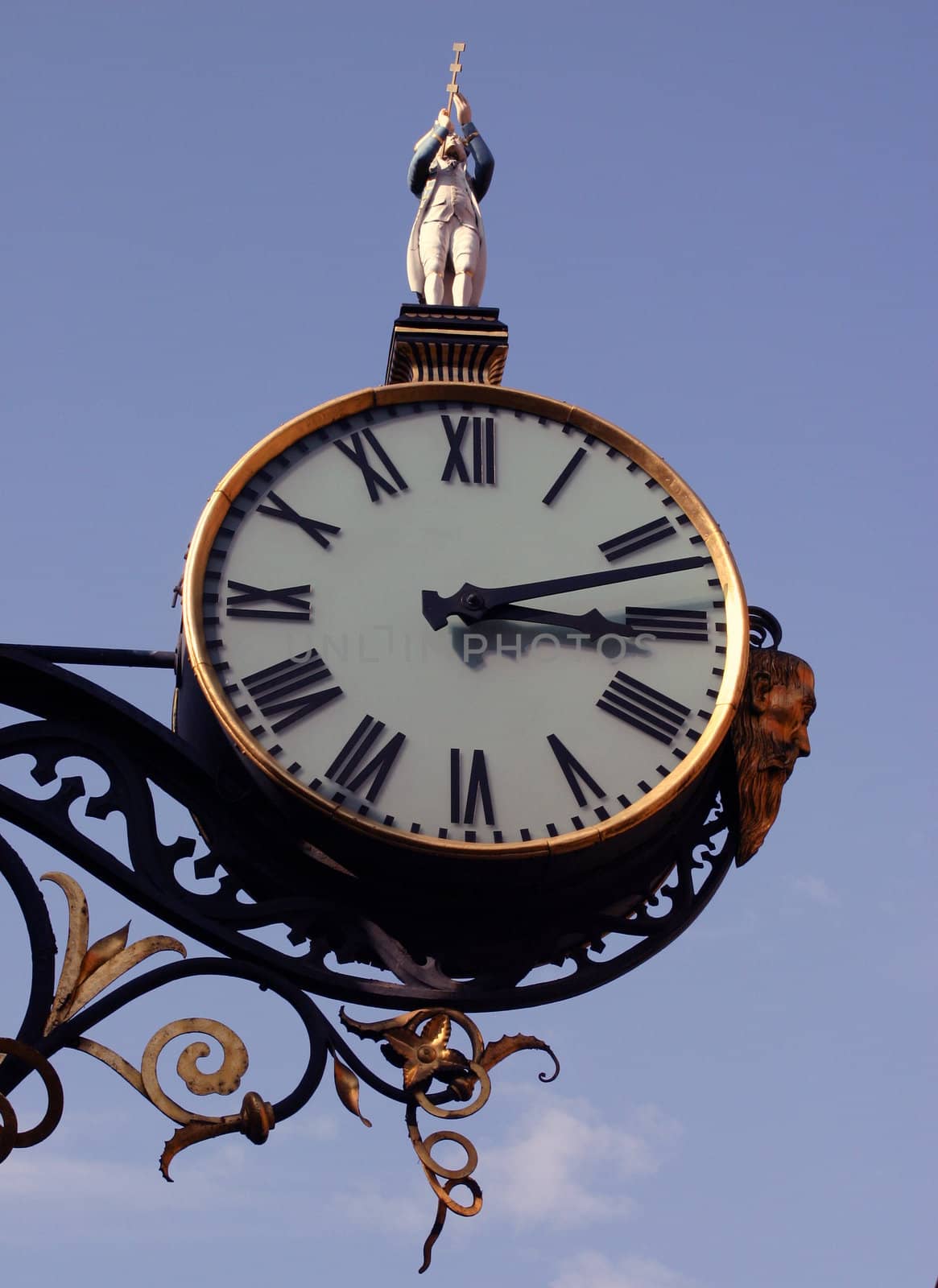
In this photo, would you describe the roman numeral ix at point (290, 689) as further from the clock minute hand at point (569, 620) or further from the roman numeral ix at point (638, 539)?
the roman numeral ix at point (638, 539)

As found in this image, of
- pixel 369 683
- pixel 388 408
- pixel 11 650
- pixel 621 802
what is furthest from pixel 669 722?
pixel 11 650

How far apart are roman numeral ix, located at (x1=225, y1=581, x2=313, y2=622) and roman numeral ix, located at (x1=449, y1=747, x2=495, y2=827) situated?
0.64 meters

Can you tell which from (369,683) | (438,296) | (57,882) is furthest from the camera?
(438,296)

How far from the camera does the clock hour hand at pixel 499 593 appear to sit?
307 inches

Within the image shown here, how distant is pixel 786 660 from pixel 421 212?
2286mm

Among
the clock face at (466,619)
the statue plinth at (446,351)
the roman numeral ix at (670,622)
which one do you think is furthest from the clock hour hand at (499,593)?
the statue plinth at (446,351)

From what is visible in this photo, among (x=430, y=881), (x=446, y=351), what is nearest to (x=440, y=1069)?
(x=430, y=881)

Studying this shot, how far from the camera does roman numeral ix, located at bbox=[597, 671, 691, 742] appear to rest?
768 centimetres

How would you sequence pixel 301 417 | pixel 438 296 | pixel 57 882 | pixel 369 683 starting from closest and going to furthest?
pixel 57 882 → pixel 369 683 → pixel 301 417 → pixel 438 296

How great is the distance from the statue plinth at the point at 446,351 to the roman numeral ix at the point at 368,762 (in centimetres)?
142

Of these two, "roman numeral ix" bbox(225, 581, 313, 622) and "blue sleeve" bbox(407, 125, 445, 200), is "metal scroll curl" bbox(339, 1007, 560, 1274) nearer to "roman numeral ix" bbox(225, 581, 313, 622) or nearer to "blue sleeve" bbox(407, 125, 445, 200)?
"roman numeral ix" bbox(225, 581, 313, 622)

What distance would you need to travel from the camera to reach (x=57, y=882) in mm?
7094

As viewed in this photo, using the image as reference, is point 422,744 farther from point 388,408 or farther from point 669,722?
point 388,408

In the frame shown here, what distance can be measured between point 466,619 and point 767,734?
3.17 feet
